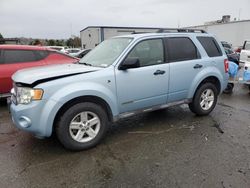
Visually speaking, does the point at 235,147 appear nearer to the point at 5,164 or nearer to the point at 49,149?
the point at 49,149

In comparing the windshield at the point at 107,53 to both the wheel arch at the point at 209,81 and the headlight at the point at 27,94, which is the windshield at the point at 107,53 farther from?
the wheel arch at the point at 209,81

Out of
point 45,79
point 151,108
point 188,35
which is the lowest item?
point 151,108

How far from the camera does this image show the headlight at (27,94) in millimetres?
3066

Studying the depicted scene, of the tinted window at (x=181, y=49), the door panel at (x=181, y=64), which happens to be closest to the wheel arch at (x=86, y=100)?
the door panel at (x=181, y=64)

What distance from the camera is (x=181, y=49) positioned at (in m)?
4.49

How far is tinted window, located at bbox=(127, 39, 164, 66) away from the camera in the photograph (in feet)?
13.0

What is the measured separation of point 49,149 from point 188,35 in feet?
11.8

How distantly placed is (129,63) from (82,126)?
1286 mm

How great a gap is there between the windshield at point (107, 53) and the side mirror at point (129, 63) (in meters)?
0.23

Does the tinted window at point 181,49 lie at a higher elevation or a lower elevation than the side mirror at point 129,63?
higher

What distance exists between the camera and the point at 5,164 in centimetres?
318

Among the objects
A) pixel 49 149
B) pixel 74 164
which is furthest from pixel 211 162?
pixel 49 149

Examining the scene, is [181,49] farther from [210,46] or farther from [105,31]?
[105,31]

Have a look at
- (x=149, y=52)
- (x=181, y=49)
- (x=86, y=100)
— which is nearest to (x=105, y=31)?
(x=181, y=49)
